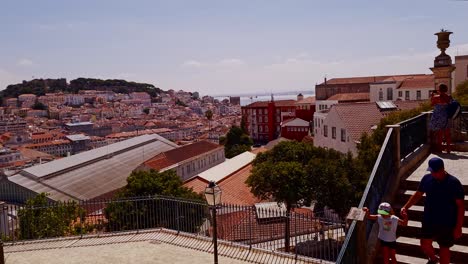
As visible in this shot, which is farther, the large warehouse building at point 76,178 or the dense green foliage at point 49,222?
the large warehouse building at point 76,178

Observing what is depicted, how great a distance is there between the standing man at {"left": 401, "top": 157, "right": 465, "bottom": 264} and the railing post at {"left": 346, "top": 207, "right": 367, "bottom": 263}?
2.86 feet

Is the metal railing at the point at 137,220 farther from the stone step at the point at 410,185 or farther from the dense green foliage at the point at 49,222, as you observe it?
the stone step at the point at 410,185

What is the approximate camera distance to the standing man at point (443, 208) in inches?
205

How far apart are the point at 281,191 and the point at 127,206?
10685mm

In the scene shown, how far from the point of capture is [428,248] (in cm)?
557

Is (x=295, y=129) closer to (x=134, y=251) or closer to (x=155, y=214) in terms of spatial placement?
(x=155, y=214)

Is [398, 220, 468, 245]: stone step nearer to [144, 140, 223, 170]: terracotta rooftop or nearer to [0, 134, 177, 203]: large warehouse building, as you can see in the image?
[0, 134, 177, 203]: large warehouse building

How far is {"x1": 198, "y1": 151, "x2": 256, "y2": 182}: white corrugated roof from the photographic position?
38.9 metres

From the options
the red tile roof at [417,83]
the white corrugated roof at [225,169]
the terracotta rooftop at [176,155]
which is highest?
the red tile roof at [417,83]

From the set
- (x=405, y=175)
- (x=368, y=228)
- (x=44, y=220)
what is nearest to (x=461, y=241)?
Result: (x=368, y=228)

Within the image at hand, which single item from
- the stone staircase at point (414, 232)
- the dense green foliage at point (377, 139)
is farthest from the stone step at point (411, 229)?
the dense green foliage at point (377, 139)

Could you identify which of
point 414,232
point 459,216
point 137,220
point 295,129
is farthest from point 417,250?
point 295,129

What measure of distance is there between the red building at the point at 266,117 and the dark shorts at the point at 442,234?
303 feet

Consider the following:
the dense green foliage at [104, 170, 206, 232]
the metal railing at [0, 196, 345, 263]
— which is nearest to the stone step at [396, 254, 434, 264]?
the dense green foliage at [104, 170, 206, 232]
